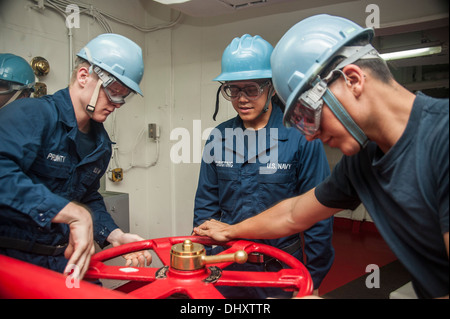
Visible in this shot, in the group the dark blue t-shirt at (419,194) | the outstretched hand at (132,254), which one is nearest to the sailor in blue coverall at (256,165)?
the outstretched hand at (132,254)

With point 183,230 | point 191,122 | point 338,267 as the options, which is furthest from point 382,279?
point 191,122

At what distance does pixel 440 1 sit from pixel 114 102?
2190 mm

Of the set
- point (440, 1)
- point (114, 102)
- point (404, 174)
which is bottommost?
point (404, 174)

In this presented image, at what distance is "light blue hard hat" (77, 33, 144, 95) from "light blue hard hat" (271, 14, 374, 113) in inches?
29.6

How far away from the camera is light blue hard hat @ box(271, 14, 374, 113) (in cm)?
86

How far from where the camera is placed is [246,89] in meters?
1.72

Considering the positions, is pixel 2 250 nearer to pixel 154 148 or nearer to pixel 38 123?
pixel 38 123

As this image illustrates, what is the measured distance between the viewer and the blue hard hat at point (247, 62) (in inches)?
66.2

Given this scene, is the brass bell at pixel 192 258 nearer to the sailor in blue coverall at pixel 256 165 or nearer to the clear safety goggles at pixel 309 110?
the clear safety goggles at pixel 309 110

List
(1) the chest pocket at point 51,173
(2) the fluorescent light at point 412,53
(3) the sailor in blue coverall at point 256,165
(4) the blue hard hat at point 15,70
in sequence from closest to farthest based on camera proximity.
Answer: (1) the chest pocket at point 51,173
(3) the sailor in blue coverall at point 256,165
(4) the blue hard hat at point 15,70
(2) the fluorescent light at point 412,53

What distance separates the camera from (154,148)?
358cm

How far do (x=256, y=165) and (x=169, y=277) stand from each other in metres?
0.78

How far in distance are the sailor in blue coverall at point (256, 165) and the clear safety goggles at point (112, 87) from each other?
1.70 ft

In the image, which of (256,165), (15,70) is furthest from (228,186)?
(15,70)
